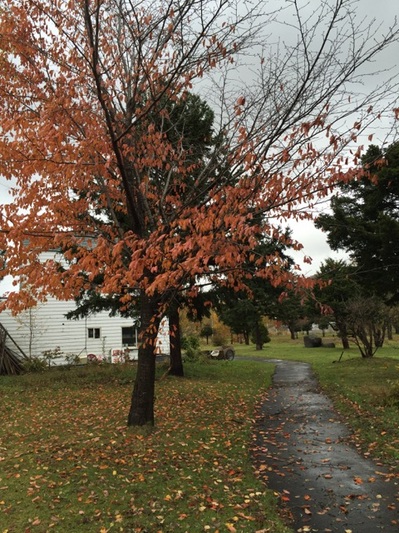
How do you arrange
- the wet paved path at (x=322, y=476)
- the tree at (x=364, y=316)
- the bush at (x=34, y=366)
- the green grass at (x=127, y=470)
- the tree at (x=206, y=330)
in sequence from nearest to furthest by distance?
the green grass at (x=127, y=470), the wet paved path at (x=322, y=476), the bush at (x=34, y=366), the tree at (x=364, y=316), the tree at (x=206, y=330)

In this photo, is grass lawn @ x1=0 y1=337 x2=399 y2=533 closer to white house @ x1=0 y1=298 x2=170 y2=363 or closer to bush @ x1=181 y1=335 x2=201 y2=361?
white house @ x1=0 y1=298 x2=170 y2=363

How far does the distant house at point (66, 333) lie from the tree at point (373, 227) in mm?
10625

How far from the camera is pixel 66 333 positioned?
79.7ft

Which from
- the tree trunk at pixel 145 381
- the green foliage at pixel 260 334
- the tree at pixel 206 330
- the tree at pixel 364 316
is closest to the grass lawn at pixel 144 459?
the tree trunk at pixel 145 381

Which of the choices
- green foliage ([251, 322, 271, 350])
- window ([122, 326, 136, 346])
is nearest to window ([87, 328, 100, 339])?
window ([122, 326, 136, 346])

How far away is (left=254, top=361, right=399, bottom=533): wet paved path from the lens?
15.0 ft

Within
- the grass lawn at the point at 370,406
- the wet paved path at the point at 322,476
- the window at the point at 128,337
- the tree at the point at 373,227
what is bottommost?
the wet paved path at the point at 322,476

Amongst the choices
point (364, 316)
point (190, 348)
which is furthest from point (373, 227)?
point (190, 348)

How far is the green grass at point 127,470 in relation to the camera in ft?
14.6

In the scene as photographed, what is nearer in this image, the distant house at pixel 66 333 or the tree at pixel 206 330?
the distant house at pixel 66 333

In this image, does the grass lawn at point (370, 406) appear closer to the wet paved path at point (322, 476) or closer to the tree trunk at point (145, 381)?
the wet paved path at point (322, 476)

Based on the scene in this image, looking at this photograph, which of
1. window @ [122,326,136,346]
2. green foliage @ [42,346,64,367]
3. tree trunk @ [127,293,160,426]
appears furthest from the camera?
window @ [122,326,136,346]

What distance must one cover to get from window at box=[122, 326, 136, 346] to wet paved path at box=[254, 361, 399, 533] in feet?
55.7

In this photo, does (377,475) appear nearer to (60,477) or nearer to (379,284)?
(60,477)
